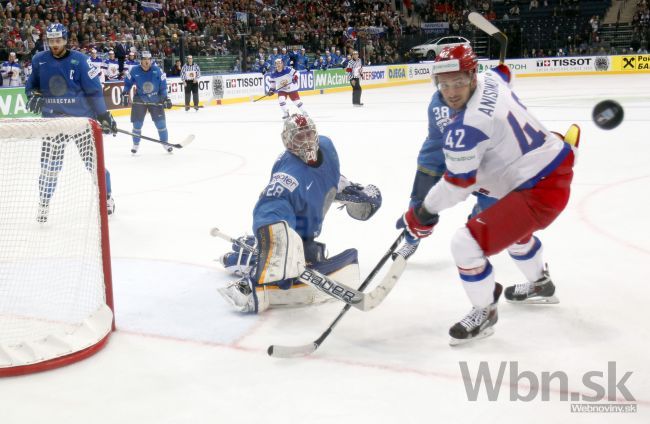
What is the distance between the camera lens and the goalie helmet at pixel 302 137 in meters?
2.77

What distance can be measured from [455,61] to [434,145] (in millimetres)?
1203

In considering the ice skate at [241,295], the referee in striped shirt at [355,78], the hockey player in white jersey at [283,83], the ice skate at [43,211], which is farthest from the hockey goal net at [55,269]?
the referee in striped shirt at [355,78]

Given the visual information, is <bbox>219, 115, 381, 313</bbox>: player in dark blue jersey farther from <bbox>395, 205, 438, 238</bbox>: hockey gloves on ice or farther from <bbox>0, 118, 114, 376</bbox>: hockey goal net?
<bbox>0, 118, 114, 376</bbox>: hockey goal net

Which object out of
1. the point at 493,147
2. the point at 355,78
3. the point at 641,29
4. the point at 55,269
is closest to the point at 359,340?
the point at 493,147

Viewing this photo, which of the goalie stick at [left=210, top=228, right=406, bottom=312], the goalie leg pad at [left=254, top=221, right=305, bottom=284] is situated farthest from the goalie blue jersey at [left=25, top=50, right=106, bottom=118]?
the goalie stick at [left=210, top=228, right=406, bottom=312]

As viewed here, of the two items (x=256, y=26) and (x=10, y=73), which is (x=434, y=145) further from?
(x=256, y=26)

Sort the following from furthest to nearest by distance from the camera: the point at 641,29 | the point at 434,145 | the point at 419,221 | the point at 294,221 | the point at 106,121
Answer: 1. the point at 641,29
2. the point at 106,121
3. the point at 434,145
4. the point at 294,221
5. the point at 419,221

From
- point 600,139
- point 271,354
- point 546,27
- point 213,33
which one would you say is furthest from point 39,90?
point 546,27

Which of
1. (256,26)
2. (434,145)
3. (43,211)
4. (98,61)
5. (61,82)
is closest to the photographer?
(434,145)

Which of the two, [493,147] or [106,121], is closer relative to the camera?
[493,147]

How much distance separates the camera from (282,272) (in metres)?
2.57

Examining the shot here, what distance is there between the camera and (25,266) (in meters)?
3.43

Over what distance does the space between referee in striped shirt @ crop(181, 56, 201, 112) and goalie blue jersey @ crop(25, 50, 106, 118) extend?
352 inches

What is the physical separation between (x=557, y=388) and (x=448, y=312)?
76 centimetres
